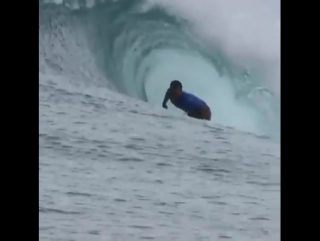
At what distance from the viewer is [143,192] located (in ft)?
7.12

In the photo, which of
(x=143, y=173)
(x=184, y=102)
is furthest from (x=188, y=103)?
(x=143, y=173)

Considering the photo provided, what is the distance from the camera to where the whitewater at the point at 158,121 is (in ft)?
7.08

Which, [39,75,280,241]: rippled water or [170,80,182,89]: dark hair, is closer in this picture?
[39,75,280,241]: rippled water

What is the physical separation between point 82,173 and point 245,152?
0.56 m

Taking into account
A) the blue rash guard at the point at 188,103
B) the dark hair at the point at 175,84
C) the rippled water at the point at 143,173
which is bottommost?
the rippled water at the point at 143,173

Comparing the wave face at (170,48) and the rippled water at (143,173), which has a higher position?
the wave face at (170,48)

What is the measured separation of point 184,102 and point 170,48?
19cm

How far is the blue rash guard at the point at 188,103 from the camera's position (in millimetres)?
2246

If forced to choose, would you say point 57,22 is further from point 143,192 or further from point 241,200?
point 241,200

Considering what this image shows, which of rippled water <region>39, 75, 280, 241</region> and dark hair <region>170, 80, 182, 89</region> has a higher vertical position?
dark hair <region>170, 80, 182, 89</region>

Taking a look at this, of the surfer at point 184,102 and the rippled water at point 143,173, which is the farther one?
the surfer at point 184,102

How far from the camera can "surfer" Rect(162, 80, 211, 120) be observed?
7.38ft

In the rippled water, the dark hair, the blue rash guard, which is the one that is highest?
the dark hair
